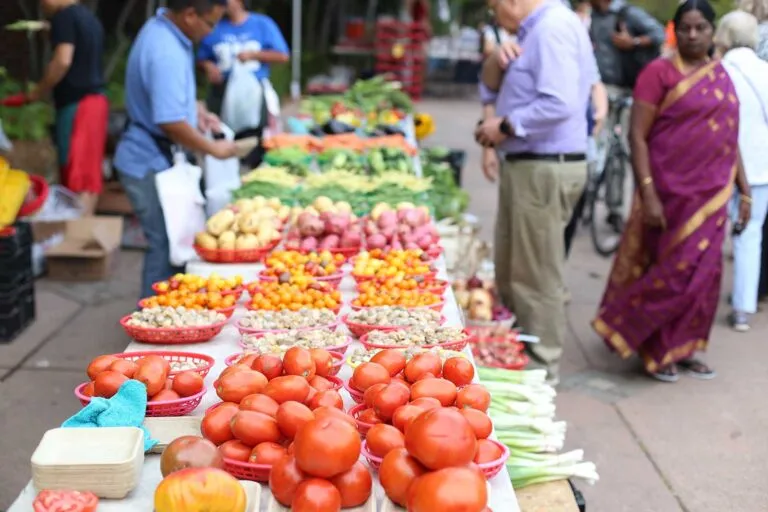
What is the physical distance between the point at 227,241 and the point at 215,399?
1668 millimetres

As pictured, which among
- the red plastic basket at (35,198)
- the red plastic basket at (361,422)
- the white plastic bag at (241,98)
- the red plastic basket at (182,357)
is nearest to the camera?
the red plastic basket at (361,422)

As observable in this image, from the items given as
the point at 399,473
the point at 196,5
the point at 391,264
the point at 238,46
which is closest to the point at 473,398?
the point at 399,473

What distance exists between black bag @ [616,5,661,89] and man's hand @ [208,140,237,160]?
4.96 meters

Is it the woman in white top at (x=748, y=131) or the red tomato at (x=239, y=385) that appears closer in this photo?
the red tomato at (x=239, y=385)

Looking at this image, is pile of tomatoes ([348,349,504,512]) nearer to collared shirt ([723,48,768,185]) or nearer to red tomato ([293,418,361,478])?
red tomato ([293,418,361,478])

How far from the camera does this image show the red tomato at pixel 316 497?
195cm

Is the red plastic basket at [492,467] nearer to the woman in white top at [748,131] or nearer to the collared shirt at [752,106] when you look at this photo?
the woman in white top at [748,131]

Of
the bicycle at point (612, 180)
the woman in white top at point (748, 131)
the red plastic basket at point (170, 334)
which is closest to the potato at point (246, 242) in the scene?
the red plastic basket at point (170, 334)

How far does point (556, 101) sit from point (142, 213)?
96.2 inches

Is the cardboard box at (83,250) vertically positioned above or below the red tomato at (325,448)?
below

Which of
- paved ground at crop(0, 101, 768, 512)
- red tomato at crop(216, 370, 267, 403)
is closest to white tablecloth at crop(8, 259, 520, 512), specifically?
red tomato at crop(216, 370, 267, 403)

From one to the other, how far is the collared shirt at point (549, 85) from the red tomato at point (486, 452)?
2.67 metres

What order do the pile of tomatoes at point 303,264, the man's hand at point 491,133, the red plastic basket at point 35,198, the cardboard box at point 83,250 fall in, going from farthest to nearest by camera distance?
the cardboard box at point 83,250 < the red plastic basket at point 35,198 < the man's hand at point 491,133 < the pile of tomatoes at point 303,264

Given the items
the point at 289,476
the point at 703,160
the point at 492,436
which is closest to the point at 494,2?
the point at 703,160
